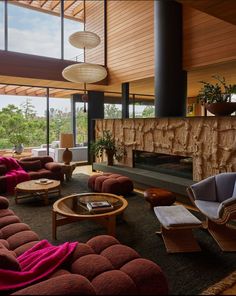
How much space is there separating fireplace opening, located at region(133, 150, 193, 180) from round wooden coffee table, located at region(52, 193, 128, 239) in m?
1.96

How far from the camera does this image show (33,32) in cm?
716

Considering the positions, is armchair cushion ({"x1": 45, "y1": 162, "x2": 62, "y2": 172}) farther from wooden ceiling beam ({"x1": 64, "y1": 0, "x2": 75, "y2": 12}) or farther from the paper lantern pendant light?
wooden ceiling beam ({"x1": 64, "y1": 0, "x2": 75, "y2": 12})

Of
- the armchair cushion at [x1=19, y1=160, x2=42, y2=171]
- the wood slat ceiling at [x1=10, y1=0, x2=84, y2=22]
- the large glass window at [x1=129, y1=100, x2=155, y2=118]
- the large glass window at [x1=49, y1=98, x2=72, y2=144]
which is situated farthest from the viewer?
the large glass window at [x1=129, y1=100, x2=155, y2=118]

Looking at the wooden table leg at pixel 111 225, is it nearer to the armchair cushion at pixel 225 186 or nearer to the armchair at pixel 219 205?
the armchair at pixel 219 205

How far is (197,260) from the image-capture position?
266 centimetres

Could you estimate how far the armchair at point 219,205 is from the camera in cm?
280

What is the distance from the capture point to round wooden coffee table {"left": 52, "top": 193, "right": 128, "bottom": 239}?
3.08m

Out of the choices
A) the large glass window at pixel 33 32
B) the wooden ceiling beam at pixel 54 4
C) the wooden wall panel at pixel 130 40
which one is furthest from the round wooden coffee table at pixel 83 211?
the wooden ceiling beam at pixel 54 4

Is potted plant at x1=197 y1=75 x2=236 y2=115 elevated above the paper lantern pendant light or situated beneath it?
situated beneath

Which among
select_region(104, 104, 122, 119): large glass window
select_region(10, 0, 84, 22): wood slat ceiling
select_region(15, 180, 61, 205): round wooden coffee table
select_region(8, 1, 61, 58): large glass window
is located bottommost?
select_region(15, 180, 61, 205): round wooden coffee table

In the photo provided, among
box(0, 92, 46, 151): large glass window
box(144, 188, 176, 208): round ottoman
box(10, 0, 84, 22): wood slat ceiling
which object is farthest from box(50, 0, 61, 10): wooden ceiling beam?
box(144, 188, 176, 208): round ottoman

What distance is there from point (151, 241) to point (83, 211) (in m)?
0.98

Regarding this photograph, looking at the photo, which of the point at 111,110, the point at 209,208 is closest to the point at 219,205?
the point at 209,208

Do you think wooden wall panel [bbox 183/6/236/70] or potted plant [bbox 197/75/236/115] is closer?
potted plant [bbox 197/75/236/115]
